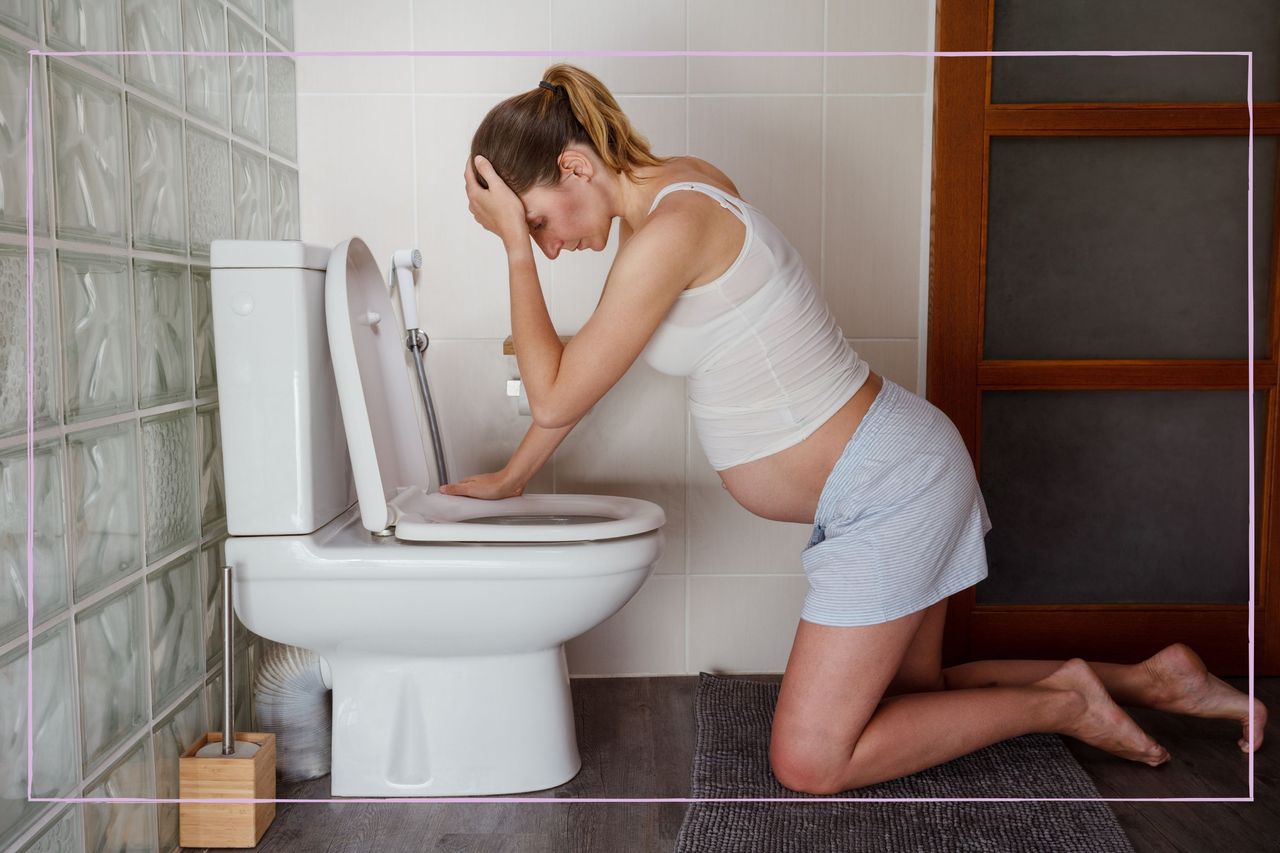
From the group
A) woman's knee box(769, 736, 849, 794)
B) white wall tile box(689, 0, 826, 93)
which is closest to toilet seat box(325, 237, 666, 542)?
woman's knee box(769, 736, 849, 794)

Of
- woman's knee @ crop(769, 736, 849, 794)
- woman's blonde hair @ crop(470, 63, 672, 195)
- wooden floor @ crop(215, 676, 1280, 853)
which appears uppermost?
woman's blonde hair @ crop(470, 63, 672, 195)

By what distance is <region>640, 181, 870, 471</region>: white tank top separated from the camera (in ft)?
4.17

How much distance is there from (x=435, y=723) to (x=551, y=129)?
807 millimetres

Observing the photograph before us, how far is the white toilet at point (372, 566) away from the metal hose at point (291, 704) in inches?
1.9

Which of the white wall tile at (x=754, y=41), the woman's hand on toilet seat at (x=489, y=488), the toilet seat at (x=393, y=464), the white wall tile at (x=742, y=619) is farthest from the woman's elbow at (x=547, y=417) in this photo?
the white wall tile at (x=754, y=41)

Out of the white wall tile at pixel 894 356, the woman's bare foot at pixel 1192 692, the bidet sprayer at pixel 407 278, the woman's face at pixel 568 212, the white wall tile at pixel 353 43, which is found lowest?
the woman's bare foot at pixel 1192 692

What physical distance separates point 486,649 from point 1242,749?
1.14m

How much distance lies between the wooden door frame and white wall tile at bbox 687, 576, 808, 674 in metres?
0.31

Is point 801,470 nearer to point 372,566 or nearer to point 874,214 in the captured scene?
point 372,566

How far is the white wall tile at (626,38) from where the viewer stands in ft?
5.85

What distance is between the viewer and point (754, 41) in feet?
5.89

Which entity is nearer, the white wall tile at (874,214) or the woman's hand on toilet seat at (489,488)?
the woman's hand on toilet seat at (489,488)

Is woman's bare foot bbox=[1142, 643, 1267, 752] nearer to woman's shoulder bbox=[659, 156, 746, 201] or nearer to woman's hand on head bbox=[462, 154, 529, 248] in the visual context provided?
woman's shoulder bbox=[659, 156, 746, 201]

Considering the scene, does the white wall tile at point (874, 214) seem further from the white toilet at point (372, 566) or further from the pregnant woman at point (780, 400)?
the white toilet at point (372, 566)
